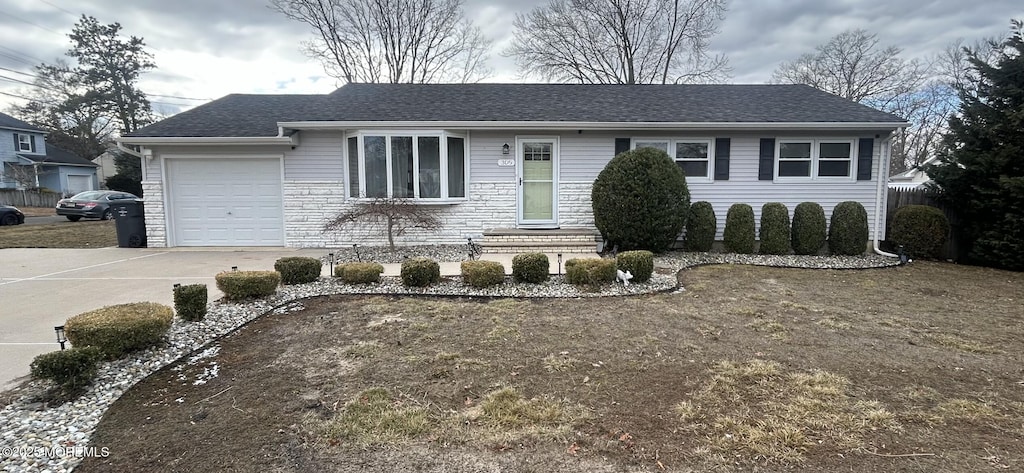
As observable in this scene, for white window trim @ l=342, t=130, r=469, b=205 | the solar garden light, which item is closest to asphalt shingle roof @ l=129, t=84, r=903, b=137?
white window trim @ l=342, t=130, r=469, b=205

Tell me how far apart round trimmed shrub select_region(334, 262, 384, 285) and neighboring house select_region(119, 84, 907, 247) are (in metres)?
3.42

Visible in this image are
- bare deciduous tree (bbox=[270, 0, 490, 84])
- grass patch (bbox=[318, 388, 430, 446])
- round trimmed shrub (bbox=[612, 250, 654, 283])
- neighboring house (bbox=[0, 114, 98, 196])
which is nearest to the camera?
grass patch (bbox=[318, 388, 430, 446])

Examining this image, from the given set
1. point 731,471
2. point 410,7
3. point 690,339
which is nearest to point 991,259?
point 690,339

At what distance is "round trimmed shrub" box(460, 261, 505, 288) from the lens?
19.6 ft

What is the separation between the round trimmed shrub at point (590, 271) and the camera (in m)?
6.03

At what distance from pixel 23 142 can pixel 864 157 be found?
4180cm

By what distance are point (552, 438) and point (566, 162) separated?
762cm

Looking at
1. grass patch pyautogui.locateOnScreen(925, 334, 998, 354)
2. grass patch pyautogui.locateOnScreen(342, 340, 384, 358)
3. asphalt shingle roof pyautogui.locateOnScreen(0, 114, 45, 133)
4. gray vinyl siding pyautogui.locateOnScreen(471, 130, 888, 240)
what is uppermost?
asphalt shingle roof pyautogui.locateOnScreen(0, 114, 45, 133)

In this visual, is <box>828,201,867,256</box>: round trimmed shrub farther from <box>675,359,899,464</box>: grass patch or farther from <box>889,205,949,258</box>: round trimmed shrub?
<box>675,359,899,464</box>: grass patch

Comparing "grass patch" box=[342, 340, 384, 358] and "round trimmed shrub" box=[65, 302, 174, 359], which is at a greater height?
"round trimmed shrub" box=[65, 302, 174, 359]

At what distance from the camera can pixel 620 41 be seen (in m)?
20.7

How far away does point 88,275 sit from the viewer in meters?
6.92

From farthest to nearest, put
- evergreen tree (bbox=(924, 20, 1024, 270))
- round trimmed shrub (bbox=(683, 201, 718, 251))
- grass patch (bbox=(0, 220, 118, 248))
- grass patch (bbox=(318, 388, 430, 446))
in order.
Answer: grass patch (bbox=(0, 220, 118, 248)), round trimmed shrub (bbox=(683, 201, 718, 251)), evergreen tree (bbox=(924, 20, 1024, 270)), grass patch (bbox=(318, 388, 430, 446))

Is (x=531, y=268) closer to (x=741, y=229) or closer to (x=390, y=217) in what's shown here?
(x=390, y=217)
